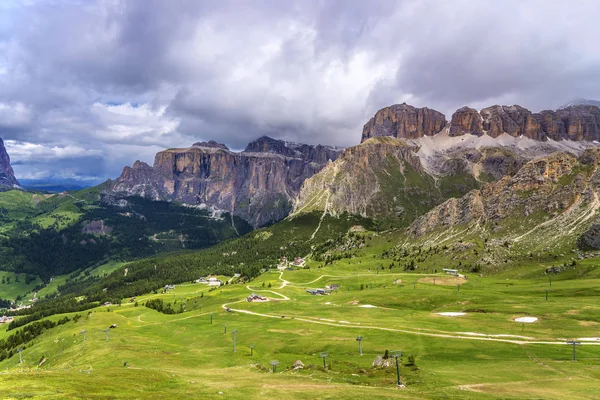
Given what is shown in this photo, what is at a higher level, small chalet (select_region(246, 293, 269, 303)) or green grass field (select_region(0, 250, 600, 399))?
green grass field (select_region(0, 250, 600, 399))

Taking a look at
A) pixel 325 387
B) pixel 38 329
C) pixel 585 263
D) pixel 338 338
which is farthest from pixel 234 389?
pixel 585 263

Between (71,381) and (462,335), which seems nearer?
(71,381)

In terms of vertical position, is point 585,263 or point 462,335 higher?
point 585,263

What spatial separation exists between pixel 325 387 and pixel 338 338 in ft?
175

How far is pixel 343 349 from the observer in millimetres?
95188

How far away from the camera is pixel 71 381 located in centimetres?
4975

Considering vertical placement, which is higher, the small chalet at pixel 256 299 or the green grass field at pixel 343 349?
the green grass field at pixel 343 349

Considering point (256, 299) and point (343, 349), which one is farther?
point (256, 299)

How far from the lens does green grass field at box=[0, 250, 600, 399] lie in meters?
51.9

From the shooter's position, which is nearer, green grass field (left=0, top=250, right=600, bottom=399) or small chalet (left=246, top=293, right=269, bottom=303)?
green grass field (left=0, top=250, right=600, bottom=399)

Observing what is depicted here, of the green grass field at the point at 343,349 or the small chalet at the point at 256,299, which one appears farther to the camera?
the small chalet at the point at 256,299

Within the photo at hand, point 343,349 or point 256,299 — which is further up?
point 343,349

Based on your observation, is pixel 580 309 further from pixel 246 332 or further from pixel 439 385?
pixel 246 332

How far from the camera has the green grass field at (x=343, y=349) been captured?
170 feet
